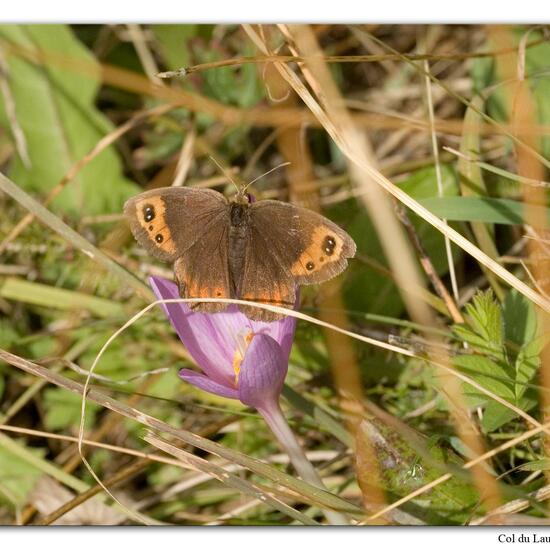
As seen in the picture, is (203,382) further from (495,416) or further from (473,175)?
(473,175)

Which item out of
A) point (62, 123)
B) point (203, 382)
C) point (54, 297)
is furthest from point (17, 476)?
point (62, 123)

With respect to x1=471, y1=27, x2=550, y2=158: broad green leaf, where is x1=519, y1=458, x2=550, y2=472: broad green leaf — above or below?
below

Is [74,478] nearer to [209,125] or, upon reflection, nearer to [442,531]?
[442,531]

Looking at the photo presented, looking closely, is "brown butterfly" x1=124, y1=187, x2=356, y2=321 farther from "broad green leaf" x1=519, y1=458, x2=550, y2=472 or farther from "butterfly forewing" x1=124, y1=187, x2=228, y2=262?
"broad green leaf" x1=519, y1=458, x2=550, y2=472

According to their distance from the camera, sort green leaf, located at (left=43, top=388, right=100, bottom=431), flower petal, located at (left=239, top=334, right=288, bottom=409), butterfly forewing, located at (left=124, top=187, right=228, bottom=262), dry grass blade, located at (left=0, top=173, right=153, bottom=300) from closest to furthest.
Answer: flower petal, located at (left=239, top=334, right=288, bottom=409)
butterfly forewing, located at (left=124, top=187, right=228, bottom=262)
dry grass blade, located at (left=0, top=173, right=153, bottom=300)
green leaf, located at (left=43, top=388, right=100, bottom=431)

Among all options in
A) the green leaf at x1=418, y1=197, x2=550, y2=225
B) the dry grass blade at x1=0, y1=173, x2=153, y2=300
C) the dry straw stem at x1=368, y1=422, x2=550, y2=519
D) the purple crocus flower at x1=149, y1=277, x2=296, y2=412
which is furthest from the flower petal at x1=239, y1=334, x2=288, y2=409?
the green leaf at x1=418, y1=197, x2=550, y2=225
